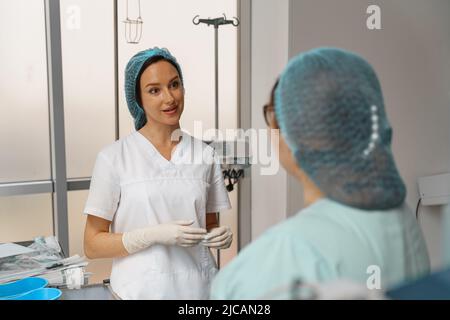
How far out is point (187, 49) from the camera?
208 centimetres

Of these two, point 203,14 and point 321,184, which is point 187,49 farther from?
point 321,184

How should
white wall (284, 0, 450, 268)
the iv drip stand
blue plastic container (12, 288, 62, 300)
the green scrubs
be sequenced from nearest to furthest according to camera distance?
1. the green scrubs
2. blue plastic container (12, 288, 62, 300)
3. white wall (284, 0, 450, 268)
4. the iv drip stand

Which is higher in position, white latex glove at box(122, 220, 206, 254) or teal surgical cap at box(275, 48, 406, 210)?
teal surgical cap at box(275, 48, 406, 210)

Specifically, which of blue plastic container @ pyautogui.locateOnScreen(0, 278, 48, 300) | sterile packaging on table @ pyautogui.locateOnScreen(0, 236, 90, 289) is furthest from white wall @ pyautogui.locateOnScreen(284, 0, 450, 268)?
blue plastic container @ pyautogui.locateOnScreen(0, 278, 48, 300)

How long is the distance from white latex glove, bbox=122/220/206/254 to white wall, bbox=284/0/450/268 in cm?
95

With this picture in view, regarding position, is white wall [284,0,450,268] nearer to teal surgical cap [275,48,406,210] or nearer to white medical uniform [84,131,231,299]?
white medical uniform [84,131,231,299]

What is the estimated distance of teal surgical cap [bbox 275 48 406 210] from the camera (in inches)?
21.7

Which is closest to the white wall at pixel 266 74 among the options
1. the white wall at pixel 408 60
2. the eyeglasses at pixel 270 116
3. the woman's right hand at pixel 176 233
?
the white wall at pixel 408 60

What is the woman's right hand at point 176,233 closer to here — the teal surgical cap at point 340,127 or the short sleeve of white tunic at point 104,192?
the short sleeve of white tunic at point 104,192

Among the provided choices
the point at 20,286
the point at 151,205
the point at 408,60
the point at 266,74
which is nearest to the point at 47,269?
the point at 20,286

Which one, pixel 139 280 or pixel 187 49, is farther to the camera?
pixel 187 49

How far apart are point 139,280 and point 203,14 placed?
127 cm

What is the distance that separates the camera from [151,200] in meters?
1.23
